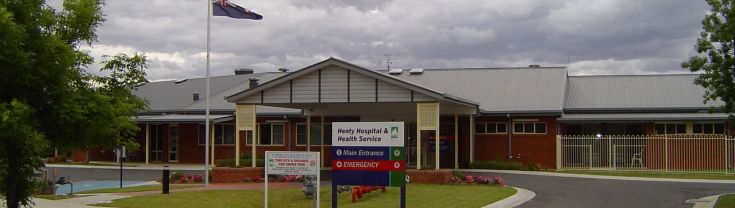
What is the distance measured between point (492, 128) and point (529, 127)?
5.48 feet

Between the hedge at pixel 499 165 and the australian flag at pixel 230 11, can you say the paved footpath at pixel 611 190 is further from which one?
the australian flag at pixel 230 11

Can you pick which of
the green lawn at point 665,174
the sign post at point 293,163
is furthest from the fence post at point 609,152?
the sign post at point 293,163

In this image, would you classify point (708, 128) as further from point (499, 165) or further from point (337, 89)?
point (337, 89)

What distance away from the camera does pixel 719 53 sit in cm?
1645

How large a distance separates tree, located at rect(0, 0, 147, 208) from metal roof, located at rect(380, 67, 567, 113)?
72.2 feet

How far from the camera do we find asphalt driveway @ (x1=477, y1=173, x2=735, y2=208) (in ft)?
62.8

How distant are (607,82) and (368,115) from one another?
13.6 m

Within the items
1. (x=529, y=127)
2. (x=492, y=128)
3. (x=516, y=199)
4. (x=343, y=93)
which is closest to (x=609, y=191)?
(x=516, y=199)

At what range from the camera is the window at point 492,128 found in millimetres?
36094

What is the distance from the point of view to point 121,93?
12.5 meters

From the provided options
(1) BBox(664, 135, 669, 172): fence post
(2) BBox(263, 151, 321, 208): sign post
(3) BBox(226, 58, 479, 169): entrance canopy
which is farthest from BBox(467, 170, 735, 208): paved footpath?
(2) BBox(263, 151, 321, 208): sign post

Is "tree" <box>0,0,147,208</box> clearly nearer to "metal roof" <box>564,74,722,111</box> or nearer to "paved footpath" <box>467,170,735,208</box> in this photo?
"paved footpath" <box>467,170,735,208</box>

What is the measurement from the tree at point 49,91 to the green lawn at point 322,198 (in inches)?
282

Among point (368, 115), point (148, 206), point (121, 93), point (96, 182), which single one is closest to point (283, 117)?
point (368, 115)
